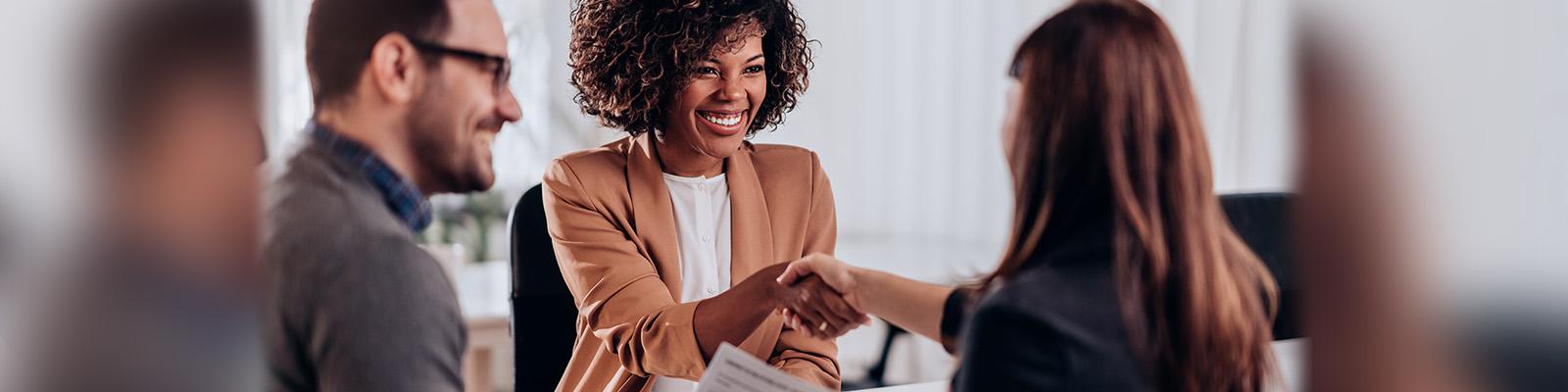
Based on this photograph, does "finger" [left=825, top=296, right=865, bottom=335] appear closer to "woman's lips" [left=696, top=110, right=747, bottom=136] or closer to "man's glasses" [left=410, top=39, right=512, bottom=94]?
Answer: "woman's lips" [left=696, top=110, right=747, bottom=136]

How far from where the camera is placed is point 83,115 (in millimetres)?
800

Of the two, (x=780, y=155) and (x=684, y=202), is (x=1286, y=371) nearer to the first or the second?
(x=780, y=155)

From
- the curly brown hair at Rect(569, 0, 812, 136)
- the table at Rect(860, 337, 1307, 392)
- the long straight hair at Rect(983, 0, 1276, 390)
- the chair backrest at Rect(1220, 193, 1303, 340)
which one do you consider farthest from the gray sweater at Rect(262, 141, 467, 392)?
the chair backrest at Rect(1220, 193, 1303, 340)

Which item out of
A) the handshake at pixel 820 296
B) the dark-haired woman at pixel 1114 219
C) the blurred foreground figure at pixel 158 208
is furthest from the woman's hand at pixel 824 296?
the blurred foreground figure at pixel 158 208

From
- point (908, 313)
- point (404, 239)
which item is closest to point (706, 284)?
point (908, 313)

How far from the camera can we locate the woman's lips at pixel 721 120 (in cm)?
168

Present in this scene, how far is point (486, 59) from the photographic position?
1151mm

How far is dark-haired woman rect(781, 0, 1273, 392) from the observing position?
1.03 m

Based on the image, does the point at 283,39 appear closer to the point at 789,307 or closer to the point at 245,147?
the point at 789,307

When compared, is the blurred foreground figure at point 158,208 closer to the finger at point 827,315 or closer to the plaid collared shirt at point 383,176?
the plaid collared shirt at point 383,176

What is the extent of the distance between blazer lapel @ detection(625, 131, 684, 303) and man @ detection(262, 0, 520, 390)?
0.53m

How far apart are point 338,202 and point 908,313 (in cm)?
66

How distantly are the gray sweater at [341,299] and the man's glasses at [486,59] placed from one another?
155mm

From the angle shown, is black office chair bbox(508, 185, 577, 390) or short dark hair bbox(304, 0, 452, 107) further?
black office chair bbox(508, 185, 577, 390)
